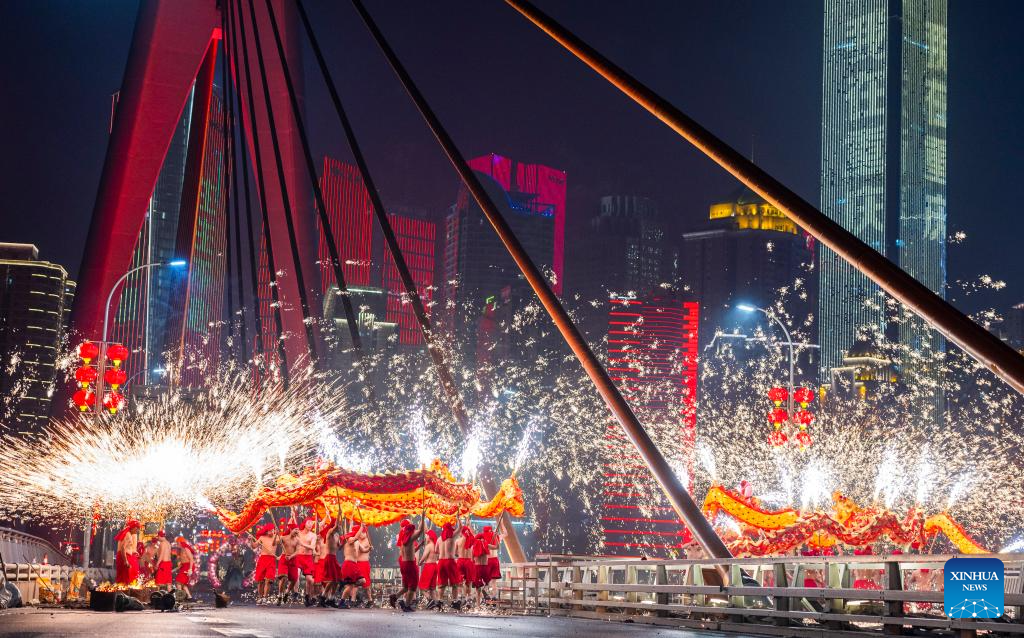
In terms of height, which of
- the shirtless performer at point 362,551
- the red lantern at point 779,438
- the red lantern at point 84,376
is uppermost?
the red lantern at point 84,376

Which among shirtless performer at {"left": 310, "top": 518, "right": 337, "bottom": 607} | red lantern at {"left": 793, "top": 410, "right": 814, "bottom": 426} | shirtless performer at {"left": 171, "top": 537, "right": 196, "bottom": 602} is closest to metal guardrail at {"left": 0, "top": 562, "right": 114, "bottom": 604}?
shirtless performer at {"left": 171, "top": 537, "right": 196, "bottom": 602}

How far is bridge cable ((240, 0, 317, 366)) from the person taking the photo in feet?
106

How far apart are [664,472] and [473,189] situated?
595cm

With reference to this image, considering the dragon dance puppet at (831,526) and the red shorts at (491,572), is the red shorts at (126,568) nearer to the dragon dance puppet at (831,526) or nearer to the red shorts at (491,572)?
the red shorts at (491,572)

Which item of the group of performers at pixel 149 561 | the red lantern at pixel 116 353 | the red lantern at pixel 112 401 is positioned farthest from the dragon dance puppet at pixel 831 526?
the red lantern at pixel 116 353

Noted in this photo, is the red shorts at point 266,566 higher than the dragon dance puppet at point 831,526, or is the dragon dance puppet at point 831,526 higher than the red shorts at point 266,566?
the dragon dance puppet at point 831,526

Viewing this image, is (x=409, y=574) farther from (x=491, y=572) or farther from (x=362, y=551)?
(x=491, y=572)

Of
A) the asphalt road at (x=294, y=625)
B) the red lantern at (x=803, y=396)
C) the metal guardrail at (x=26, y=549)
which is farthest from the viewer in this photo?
the red lantern at (x=803, y=396)

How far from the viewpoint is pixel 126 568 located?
27984 mm

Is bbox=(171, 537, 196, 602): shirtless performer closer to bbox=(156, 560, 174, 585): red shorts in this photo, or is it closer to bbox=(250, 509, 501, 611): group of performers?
bbox=(156, 560, 174, 585): red shorts

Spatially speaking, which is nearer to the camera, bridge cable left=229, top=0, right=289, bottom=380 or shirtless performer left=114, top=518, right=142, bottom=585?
shirtless performer left=114, top=518, right=142, bottom=585

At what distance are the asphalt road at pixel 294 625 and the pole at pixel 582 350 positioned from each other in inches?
71.1

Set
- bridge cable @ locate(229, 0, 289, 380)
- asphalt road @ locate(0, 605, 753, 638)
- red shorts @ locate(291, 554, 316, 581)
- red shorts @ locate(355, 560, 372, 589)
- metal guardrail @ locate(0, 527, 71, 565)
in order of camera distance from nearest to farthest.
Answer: asphalt road @ locate(0, 605, 753, 638) < metal guardrail @ locate(0, 527, 71, 565) < red shorts @ locate(355, 560, 372, 589) < red shorts @ locate(291, 554, 316, 581) < bridge cable @ locate(229, 0, 289, 380)

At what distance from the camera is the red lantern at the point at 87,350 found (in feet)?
107
